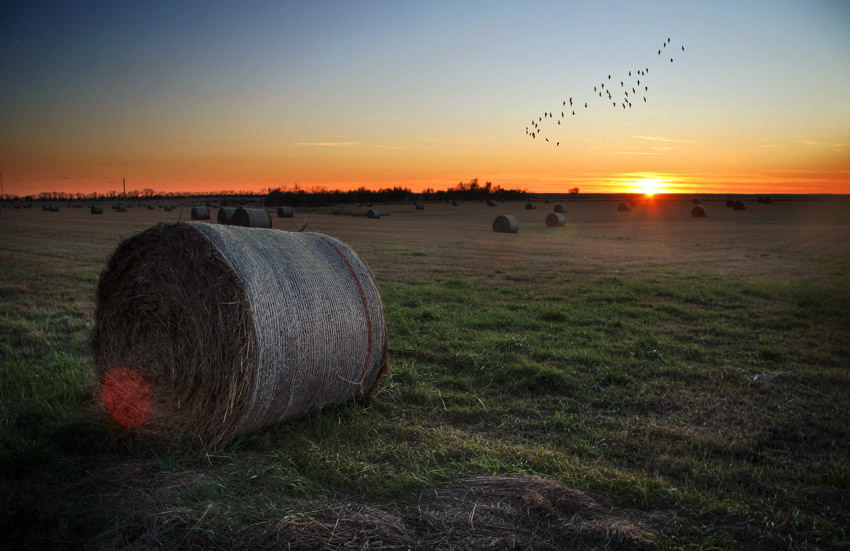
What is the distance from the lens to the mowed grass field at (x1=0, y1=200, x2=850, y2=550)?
3.43m

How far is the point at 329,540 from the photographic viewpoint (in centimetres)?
326

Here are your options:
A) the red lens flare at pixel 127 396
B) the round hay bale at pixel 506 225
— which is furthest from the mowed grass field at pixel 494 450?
the round hay bale at pixel 506 225

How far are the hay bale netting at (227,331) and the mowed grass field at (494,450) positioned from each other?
0.30m

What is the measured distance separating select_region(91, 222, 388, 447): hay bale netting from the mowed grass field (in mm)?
299

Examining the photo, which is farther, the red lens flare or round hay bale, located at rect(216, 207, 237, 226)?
round hay bale, located at rect(216, 207, 237, 226)

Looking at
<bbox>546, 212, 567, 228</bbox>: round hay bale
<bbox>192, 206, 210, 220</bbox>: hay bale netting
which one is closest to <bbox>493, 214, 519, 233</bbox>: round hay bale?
<bbox>546, 212, 567, 228</bbox>: round hay bale

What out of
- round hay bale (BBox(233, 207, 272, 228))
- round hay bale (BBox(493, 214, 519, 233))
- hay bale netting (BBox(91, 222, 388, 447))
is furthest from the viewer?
round hay bale (BBox(493, 214, 519, 233))

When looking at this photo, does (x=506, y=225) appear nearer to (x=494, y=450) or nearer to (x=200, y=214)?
(x=200, y=214)

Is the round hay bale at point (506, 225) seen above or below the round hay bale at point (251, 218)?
below

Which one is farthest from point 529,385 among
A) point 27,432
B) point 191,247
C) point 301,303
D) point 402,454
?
point 27,432

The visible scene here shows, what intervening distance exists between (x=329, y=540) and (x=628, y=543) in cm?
171

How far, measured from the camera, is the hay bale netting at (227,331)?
4.60 metres

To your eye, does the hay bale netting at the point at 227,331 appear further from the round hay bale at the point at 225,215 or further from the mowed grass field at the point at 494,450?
the round hay bale at the point at 225,215

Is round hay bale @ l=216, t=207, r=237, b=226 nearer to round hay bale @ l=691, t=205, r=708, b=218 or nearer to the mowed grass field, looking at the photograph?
the mowed grass field
